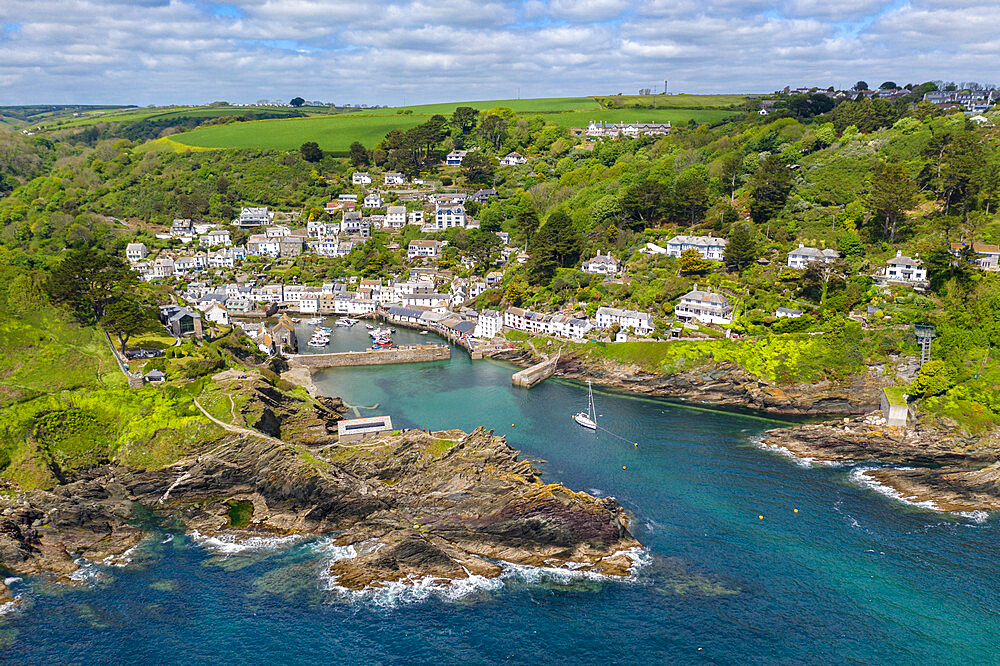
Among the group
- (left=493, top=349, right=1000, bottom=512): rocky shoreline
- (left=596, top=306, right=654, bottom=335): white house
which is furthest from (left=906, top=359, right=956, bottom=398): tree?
(left=596, top=306, right=654, bottom=335): white house

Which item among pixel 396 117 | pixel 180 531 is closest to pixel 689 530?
pixel 180 531

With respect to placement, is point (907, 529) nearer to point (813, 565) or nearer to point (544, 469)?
point (813, 565)

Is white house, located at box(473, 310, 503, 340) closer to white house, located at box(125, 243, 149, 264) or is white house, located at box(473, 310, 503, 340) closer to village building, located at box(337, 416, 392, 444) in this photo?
village building, located at box(337, 416, 392, 444)

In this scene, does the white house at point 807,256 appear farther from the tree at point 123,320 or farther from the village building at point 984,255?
the tree at point 123,320

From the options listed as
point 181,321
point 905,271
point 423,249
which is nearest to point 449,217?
point 423,249

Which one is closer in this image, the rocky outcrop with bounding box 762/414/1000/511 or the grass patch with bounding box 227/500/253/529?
the grass patch with bounding box 227/500/253/529

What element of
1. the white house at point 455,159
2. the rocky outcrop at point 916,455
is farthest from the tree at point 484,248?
the rocky outcrop at point 916,455
